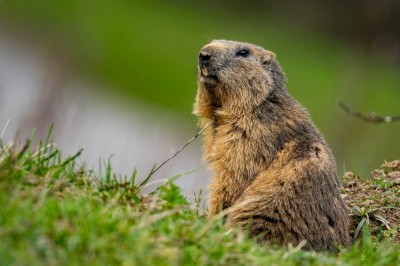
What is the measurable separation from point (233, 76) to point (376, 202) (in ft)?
4.92

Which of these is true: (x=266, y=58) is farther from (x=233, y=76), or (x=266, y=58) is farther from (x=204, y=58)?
(x=204, y=58)

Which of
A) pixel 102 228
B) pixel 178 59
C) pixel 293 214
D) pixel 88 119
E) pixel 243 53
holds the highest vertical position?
pixel 178 59

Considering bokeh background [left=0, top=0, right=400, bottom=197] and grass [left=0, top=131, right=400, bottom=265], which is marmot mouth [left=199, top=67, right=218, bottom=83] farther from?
bokeh background [left=0, top=0, right=400, bottom=197]

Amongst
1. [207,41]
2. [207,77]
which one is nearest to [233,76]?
[207,77]

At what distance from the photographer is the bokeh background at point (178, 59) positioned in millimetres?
17328

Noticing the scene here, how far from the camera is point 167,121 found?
1973 cm

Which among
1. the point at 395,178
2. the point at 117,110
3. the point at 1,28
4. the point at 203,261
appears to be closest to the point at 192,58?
the point at 117,110

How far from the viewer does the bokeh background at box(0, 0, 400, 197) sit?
56.9 feet

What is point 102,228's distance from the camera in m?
5.17

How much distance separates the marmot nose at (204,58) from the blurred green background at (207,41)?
9.73 meters

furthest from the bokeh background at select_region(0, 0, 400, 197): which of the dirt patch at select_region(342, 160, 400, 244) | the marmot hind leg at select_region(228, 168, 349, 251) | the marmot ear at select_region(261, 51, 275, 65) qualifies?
the marmot hind leg at select_region(228, 168, 349, 251)

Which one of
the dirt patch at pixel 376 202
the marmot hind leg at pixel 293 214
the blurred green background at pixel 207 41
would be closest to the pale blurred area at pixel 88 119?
the blurred green background at pixel 207 41

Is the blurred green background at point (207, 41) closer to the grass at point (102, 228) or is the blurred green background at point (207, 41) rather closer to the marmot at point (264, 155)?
the marmot at point (264, 155)

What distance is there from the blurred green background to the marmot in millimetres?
9526
